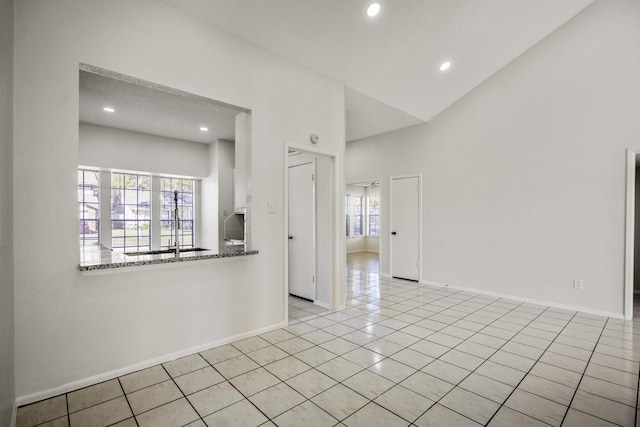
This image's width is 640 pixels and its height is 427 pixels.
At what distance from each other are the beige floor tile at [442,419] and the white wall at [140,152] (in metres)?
5.57

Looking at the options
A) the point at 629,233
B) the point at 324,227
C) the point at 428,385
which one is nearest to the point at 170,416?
the point at 428,385

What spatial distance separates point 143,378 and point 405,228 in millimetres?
4847

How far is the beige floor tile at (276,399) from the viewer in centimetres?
202

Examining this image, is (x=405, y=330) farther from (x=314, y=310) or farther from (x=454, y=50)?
(x=454, y=50)

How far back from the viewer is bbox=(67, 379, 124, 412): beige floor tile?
80.9 inches

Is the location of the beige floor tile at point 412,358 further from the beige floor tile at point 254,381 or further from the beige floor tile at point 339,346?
the beige floor tile at point 254,381

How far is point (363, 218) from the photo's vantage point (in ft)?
37.1

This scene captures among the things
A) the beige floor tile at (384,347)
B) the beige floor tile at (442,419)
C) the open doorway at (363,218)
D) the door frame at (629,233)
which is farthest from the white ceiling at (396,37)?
the open doorway at (363,218)

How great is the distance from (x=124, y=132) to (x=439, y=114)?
5492mm

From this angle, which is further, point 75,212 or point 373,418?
point 75,212

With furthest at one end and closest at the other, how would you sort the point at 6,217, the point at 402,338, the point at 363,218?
the point at 363,218 → the point at 402,338 → the point at 6,217

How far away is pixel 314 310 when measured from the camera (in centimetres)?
412

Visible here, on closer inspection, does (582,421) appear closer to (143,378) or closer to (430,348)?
(430,348)

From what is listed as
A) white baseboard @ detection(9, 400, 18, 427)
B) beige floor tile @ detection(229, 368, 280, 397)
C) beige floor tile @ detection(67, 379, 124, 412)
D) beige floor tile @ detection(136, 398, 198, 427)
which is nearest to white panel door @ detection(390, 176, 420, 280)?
beige floor tile @ detection(229, 368, 280, 397)
